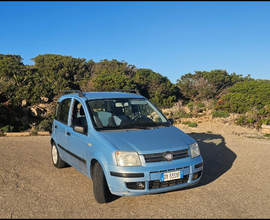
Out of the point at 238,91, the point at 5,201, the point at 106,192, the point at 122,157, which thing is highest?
the point at 238,91

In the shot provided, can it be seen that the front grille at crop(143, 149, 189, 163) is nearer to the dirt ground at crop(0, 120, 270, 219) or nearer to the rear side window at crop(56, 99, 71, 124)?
the dirt ground at crop(0, 120, 270, 219)

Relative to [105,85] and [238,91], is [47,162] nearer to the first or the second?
[238,91]

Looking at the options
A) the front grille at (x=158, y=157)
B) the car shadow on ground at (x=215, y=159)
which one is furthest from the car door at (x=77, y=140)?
the car shadow on ground at (x=215, y=159)

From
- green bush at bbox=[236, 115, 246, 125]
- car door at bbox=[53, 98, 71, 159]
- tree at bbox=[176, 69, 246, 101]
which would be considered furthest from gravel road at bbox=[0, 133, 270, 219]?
tree at bbox=[176, 69, 246, 101]

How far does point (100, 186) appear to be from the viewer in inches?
160

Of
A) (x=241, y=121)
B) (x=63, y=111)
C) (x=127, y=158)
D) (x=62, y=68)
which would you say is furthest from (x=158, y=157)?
(x=62, y=68)

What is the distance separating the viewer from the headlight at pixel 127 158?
3.86 meters

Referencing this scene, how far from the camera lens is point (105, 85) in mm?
30125

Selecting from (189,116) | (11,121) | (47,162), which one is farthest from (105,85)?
(47,162)

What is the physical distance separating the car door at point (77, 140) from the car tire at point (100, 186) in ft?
1.65

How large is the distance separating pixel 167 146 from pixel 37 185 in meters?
2.79

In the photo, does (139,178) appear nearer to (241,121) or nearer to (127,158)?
(127,158)

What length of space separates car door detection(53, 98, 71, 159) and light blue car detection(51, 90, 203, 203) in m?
0.08

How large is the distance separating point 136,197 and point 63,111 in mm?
2689
